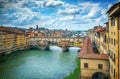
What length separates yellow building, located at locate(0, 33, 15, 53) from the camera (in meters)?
11.4

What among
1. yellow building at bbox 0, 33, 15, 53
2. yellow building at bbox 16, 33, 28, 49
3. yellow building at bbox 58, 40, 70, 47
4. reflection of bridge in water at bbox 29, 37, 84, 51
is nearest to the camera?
yellow building at bbox 0, 33, 15, 53

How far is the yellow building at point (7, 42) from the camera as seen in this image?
37.3 feet

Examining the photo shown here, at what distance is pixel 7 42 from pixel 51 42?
4040 millimetres

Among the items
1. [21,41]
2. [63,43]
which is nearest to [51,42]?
[63,43]

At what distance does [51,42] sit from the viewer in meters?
15.3

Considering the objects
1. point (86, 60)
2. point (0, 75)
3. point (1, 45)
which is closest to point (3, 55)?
point (1, 45)

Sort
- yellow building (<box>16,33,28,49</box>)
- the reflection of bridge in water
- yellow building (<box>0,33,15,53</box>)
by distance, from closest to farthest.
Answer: yellow building (<box>0,33,15,53</box>), yellow building (<box>16,33,28,49</box>), the reflection of bridge in water

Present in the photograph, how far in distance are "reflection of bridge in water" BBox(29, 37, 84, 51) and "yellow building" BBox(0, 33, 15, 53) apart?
2.70 m

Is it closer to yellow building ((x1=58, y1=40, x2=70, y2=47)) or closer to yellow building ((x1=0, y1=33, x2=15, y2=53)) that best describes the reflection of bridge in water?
yellow building ((x1=58, y1=40, x2=70, y2=47))

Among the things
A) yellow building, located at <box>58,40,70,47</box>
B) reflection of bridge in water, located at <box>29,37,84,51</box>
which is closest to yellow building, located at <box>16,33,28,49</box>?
reflection of bridge in water, located at <box>29,37,84,51</box>

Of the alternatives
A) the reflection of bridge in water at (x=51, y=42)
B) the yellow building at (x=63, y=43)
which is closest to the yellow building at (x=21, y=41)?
the reflection of bridge in water at (x=51, y=42)

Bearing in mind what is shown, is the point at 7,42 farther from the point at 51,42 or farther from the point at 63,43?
the point at 63,43

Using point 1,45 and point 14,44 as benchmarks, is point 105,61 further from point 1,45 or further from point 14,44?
point 14,44

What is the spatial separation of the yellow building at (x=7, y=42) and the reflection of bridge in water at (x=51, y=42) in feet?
8.87
